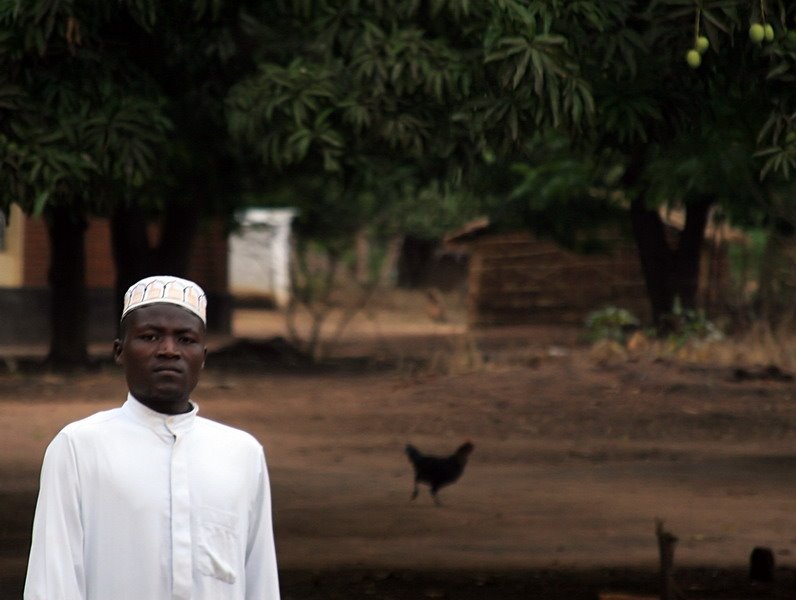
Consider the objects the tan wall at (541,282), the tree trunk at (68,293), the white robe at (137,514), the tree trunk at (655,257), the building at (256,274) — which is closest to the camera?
the white robe at (137,514)

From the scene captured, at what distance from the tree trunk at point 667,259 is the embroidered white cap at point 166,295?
2002 cm

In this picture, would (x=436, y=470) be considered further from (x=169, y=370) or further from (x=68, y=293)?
(x=68, y=293)

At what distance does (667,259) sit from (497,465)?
10553mm

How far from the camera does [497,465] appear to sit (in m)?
13.9

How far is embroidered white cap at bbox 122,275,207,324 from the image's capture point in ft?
10.8

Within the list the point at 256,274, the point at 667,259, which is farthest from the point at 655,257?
the point at 256,274

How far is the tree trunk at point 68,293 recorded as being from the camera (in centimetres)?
2203

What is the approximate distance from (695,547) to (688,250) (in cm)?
1439

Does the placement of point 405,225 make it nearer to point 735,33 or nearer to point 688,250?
point 688,250

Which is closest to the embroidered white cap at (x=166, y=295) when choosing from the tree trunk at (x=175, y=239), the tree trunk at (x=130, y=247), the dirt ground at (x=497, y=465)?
the dirt ground at (x=497, y=465)

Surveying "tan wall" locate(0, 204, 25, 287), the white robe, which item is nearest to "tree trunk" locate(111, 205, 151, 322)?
"tan wall" locate(0, 204, 25, 287)

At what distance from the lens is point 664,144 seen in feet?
23.6

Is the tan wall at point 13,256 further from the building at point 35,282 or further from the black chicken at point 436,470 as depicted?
the black chicken at point 436,470

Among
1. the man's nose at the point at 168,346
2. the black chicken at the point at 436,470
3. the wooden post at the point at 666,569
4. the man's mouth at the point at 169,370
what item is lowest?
the black chicken at the point at 436,470
